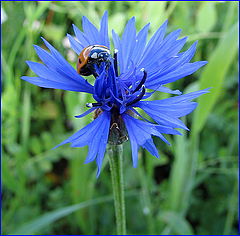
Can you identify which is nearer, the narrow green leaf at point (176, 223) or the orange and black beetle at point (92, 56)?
the orange and black beetle at point (92, 56)

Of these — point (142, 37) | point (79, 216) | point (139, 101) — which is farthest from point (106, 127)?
point (79, 216)

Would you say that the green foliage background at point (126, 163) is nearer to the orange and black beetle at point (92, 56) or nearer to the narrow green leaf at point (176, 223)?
the narrow green leaf at point (176, 223)

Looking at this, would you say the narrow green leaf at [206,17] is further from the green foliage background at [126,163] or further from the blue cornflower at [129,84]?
the blue cornflower at [129,84]

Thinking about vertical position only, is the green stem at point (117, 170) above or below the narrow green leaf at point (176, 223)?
above

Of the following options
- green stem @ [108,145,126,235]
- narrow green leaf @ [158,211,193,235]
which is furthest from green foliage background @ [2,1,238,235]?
green stem @ [108,145,126,235]

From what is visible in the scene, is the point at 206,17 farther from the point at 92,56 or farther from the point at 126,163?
the point at 92,56

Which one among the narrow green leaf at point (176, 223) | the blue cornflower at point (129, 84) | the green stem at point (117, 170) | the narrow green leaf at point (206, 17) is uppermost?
the narrow green leaf at point (206, 17)

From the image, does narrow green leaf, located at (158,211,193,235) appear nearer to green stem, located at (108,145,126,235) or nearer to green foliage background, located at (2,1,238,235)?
green foliage background, located at (2,1,238,235)

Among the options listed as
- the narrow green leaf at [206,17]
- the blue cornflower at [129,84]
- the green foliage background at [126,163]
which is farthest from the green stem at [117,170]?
the narrow green leaf at [206,17]
